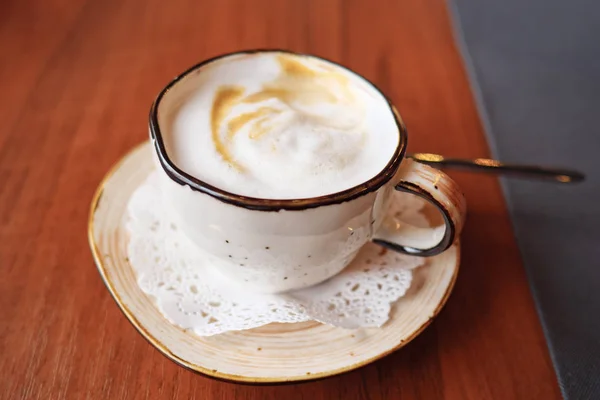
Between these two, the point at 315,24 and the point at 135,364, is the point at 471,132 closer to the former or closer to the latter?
the point at 315,24

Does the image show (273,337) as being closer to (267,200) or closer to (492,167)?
(267,200)

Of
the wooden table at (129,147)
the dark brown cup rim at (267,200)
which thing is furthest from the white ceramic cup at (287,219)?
the wooden table at (129,147)

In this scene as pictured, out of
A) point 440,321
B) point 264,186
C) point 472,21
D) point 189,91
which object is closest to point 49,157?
point 189,91

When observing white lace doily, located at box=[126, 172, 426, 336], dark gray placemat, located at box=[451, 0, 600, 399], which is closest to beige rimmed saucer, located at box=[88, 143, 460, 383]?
white lace doily, located at box=[126, 172, 426, 336]

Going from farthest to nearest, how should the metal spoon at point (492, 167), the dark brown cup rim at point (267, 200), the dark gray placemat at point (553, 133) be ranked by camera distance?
1. the metal spoon at point (492, 167)
2. the dark gray placemat at point (553, 133)
3. the dark brown cup rim at point (267, 200)

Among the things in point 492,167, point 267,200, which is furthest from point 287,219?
point 492,167

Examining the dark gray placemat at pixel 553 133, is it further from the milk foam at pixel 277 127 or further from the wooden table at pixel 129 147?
the milk foam at pixel 277 127

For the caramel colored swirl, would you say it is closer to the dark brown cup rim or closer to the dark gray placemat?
the dark brown cup rim
